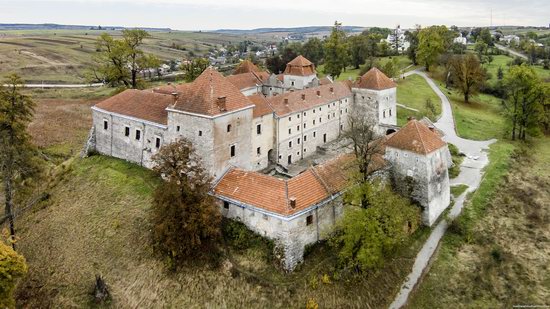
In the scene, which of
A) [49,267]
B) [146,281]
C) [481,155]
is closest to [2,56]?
[49,267]

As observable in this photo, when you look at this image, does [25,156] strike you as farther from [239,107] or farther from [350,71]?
[350,71]

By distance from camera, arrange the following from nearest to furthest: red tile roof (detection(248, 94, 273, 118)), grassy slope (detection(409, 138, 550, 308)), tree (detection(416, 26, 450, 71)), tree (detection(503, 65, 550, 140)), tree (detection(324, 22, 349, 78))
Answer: grassy slope (detection(409, 138, 550, 308))
red tile roof (detection(248, 94, 273, 118))
tree (detection(503, 65, 550, 140))
tree (detection(324, 22, 349, 78))
tree (detection(416, 26, 450, 71))

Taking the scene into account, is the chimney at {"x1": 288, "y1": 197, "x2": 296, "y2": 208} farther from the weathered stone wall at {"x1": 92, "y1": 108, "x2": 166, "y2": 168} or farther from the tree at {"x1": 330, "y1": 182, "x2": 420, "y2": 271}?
the weathered stone wall at {"x1": 92, "y1": 108, "x2": 166, "y2": 168}

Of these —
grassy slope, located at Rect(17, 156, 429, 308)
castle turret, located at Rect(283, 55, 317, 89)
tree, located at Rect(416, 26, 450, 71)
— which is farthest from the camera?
tree, located at Rect(416, 26, 450, 71)

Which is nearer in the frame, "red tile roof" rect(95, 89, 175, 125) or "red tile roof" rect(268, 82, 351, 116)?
"red tile roof" rect(95, 89, 175, 125)

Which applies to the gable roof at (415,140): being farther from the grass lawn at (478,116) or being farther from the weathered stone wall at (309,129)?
the grass lawn at (478,116)

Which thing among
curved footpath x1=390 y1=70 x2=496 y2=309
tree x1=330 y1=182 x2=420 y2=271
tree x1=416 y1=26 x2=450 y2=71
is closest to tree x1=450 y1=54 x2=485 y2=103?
curved footpath x1=390 y1=70 x2=496 y2=309
